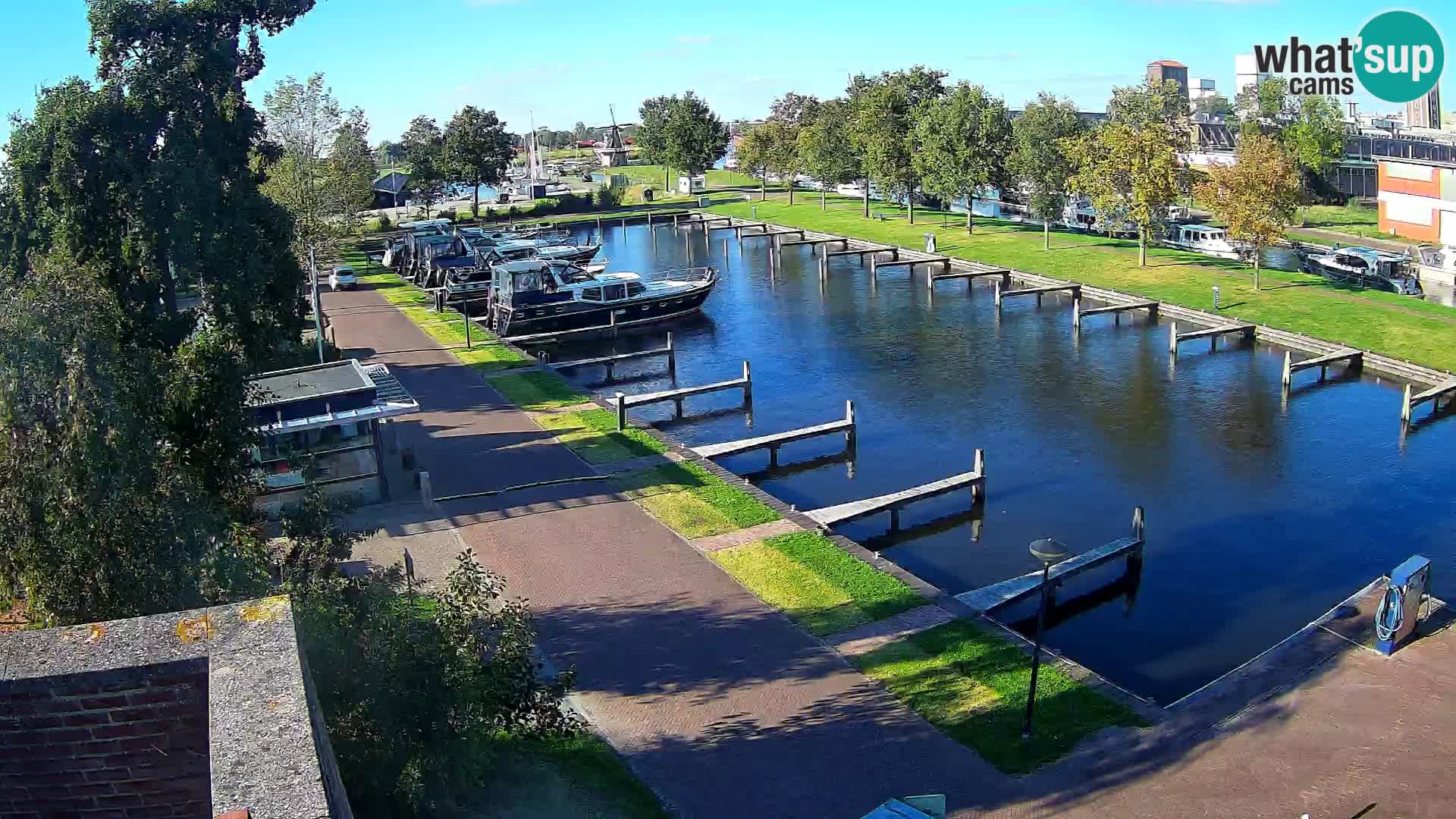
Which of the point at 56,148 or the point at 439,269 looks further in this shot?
the point at 439,269

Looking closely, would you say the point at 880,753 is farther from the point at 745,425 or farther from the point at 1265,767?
the point at 745,425

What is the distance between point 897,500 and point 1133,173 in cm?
3277

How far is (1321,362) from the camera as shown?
37562mm

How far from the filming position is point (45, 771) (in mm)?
7398

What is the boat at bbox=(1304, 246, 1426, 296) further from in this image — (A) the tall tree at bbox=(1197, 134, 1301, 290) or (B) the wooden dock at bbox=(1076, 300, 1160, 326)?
(B) the wooden dock at bbox=(1076, 300, 1160, 326)

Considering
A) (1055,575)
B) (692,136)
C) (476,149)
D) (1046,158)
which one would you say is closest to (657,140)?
(692,136)

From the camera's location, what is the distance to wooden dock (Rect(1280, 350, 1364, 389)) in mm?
36625

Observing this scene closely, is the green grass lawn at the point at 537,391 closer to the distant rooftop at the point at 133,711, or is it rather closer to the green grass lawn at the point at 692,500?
the green grass lawn at the point at 692,500

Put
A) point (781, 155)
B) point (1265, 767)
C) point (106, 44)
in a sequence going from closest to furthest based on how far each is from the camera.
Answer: point (1265, 767), point (106, 44), point (781, 155)

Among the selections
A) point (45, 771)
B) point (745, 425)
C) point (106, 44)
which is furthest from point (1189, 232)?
point (45, 771)

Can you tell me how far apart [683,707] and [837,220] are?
6230cm

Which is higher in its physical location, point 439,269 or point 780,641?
point 439,269

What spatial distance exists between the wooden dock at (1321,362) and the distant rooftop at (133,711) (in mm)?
35763

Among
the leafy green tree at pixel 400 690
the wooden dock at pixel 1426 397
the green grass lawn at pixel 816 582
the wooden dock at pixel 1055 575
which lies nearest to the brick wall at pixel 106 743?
the leafy green tree at pixel 400 690
